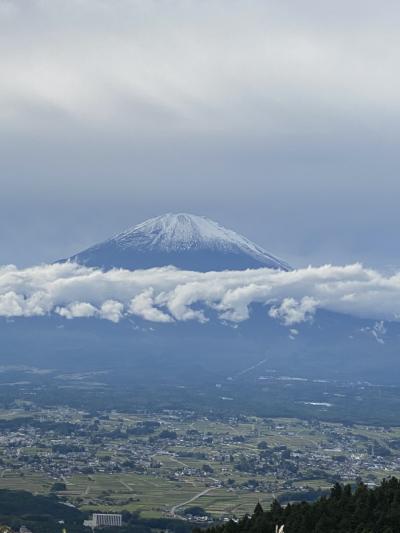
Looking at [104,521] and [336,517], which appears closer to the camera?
[336,517]

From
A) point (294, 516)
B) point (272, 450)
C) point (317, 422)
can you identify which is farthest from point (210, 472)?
point (294, 516)

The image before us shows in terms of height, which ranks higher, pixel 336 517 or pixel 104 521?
pixel 336 517

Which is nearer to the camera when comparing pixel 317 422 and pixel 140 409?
pixel 317 422

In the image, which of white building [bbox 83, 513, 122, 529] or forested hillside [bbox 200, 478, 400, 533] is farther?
white building [bbox 83, 513, 122, 529]

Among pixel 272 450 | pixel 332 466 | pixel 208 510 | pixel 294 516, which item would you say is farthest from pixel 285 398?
pixel 294 516

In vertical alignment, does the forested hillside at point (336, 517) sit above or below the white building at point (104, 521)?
above

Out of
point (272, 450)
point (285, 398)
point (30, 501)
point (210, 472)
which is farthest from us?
point (285, 398)

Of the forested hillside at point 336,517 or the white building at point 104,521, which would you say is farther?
the white building at point 104,521

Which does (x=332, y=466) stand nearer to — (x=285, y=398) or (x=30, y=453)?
(x=30, y=453)

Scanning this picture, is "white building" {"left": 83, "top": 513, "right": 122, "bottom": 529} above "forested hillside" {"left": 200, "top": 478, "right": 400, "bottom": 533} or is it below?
below

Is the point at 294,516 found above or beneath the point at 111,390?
beneath

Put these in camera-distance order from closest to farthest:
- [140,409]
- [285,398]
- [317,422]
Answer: [317,422] < [140,409] < [285,398]
